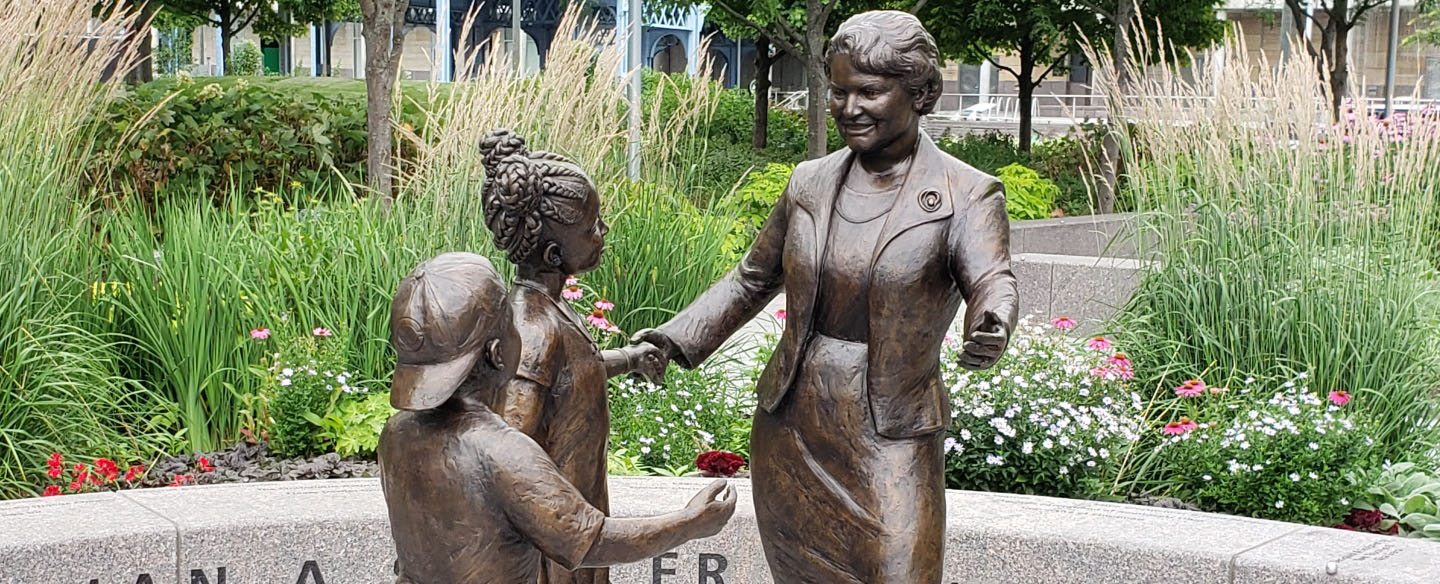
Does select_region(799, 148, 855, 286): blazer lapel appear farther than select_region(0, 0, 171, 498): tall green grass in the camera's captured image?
No

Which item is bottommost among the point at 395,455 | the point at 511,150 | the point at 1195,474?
the point at 1195,474

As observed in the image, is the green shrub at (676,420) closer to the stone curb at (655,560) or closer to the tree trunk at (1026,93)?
the stone curb at (655,560)

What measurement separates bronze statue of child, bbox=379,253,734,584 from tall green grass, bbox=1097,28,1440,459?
4330 mm

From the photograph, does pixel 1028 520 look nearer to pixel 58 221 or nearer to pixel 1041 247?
pixel 58 221

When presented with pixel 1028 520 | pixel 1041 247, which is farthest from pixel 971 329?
pixel 1041 247

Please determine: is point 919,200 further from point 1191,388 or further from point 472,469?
point 1191,388

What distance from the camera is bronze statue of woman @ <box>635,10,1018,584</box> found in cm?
313

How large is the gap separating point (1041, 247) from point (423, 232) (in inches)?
→ 285

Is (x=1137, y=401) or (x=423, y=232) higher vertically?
(x=423, y=232)

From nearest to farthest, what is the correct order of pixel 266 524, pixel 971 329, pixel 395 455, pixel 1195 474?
pixel 395 455, pixel 971 329, pixel 266 524, pixel 1195 474

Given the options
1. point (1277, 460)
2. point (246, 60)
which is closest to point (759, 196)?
point (1277, 460)

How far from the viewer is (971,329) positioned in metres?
2.93

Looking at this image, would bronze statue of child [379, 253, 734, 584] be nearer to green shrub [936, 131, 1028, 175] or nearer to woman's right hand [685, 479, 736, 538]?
woman's right hand [685, 479, 736, 538]

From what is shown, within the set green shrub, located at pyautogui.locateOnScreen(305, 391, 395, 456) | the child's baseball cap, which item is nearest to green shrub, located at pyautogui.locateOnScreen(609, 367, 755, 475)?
green shrub, located at pyautogui.locateOnScreen(305, 391, 395, 456)
